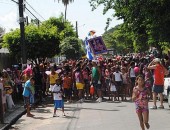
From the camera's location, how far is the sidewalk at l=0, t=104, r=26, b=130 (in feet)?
44.9

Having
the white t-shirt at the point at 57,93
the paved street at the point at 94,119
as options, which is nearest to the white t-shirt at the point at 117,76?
the paved street at the point at 94,119

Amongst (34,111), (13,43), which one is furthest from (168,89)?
(13,43)

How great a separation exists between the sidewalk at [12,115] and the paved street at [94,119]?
17 cm

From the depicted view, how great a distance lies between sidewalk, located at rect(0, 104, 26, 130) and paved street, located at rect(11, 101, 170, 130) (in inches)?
6.7

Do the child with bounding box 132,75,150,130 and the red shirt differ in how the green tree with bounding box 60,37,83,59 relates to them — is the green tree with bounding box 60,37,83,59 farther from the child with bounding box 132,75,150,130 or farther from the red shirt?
the child with bounding box 132,75,150,130

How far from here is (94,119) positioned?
14.4 m

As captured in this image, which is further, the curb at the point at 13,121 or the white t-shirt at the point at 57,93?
the white t-shirt at the point at 57,93

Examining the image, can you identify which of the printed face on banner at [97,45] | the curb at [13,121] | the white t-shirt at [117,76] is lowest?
the curb at [13,121]

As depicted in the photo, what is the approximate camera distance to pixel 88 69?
22094 millimetres

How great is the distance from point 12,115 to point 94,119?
335 centimetres

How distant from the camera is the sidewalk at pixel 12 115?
538 inches

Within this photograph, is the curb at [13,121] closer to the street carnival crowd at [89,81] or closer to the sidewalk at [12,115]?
the sidewalk at [12,115]

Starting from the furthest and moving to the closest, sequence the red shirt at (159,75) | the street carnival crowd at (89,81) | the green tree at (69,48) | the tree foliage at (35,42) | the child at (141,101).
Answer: the green tree at (69,48)
the tree foliage at (35,42)
the street carnival crowd at (89,81)
the red shirt at (159,75)
the child at (141,101)

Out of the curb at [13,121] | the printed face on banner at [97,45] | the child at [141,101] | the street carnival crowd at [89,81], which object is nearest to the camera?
the child at [141,101]
